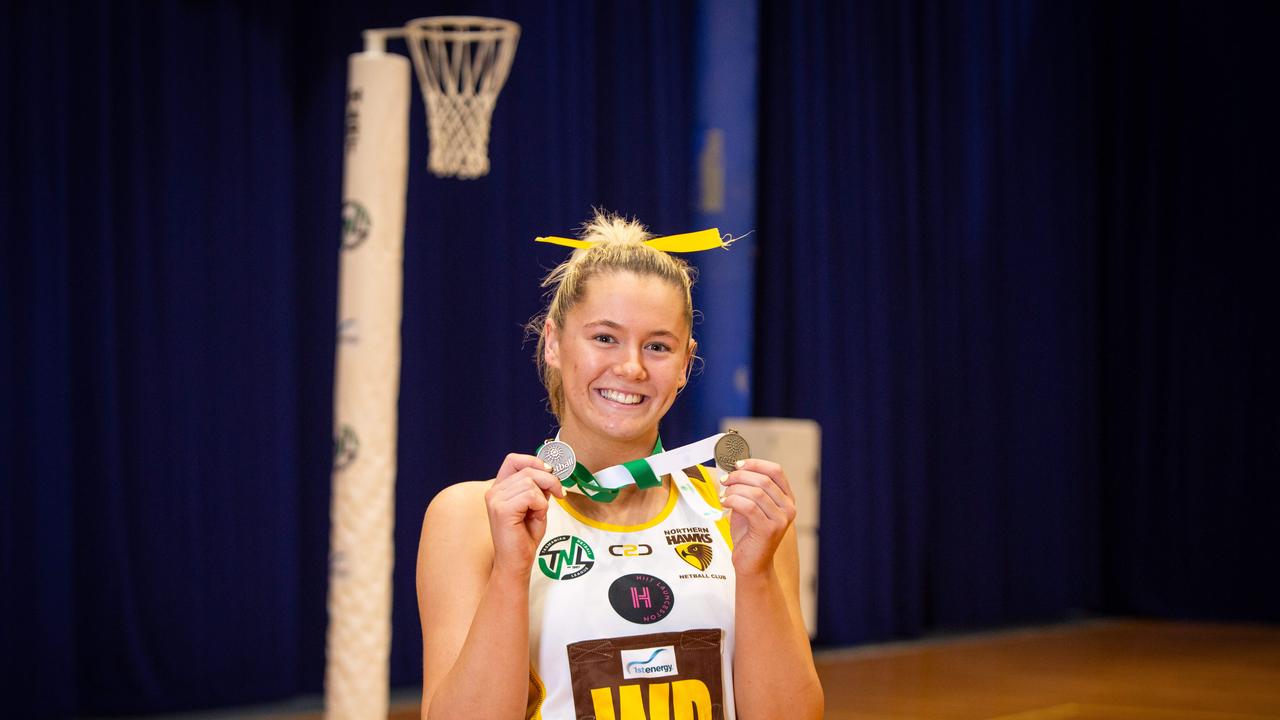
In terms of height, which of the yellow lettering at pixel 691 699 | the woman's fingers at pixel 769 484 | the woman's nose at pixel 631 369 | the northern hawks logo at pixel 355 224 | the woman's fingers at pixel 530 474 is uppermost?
→ the northern hawks logo at pixel 355 224

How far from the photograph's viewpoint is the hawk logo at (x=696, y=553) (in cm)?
203

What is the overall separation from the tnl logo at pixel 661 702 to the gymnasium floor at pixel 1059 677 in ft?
11.9

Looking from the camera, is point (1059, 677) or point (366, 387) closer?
point (366, 387)

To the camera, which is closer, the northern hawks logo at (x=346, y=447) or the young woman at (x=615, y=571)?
the young woman at (x=615, y=571)

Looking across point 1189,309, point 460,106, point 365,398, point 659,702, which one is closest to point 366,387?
point 365,398

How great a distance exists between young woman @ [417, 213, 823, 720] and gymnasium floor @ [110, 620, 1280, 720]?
3.58 metres

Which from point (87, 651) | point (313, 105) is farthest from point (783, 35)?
point (87, 651)

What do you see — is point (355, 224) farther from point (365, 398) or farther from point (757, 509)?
point (757, 509)

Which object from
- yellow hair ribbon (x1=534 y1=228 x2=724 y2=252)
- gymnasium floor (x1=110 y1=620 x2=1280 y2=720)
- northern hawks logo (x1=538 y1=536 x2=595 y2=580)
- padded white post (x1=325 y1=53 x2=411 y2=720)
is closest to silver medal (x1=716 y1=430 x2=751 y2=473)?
northern hawks logo (x1=538 y1=536 x2=595 y2=580)

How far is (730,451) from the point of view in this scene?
1959 mm

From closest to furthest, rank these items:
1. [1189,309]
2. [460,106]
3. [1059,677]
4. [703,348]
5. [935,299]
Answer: [460,106], [1059,677], [703,348], [935,299], [1189,309]

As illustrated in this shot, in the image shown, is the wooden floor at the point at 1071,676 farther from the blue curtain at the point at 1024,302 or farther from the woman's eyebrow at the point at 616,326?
the woman's eyebrow at the point at 616,326

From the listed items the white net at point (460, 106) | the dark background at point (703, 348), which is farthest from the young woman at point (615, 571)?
the dark background at point (703, 348)

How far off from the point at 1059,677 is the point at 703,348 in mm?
2425
